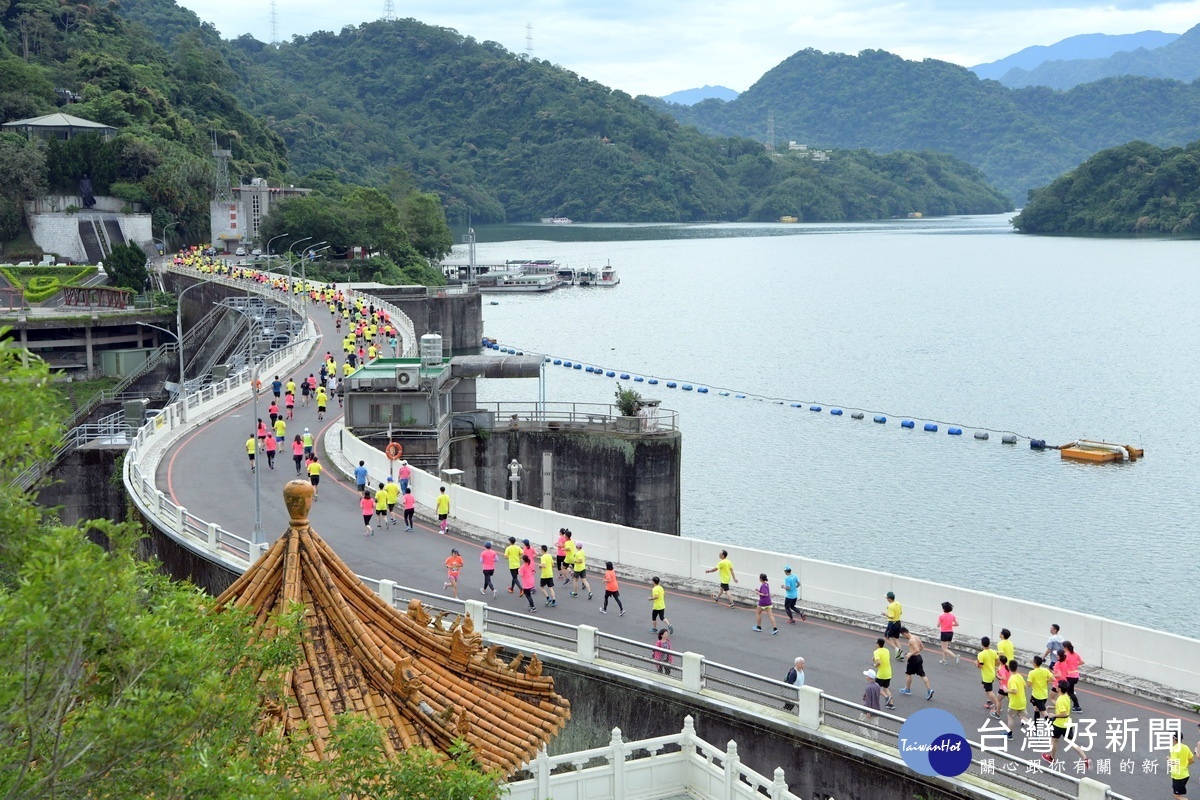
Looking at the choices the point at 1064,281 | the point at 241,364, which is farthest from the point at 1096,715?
the point at 1064,281

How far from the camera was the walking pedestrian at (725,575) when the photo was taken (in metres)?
24.8

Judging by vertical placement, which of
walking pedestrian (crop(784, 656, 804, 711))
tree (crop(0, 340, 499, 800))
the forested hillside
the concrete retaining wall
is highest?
the forested hillside

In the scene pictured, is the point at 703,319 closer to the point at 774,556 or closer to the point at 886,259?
the point at 886,259

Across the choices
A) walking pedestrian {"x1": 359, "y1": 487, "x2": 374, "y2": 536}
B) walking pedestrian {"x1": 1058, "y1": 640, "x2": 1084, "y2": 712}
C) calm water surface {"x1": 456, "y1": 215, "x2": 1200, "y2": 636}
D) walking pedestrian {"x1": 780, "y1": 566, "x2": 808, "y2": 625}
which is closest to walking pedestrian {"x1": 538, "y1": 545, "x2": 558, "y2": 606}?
walking pedestrian {"x1": 780, "y1": 566, "x2": 808, "y2": 625}

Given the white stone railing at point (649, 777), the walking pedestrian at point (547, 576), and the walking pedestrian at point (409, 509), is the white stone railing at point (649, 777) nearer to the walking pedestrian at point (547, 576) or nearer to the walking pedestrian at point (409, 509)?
the walking pedestrian at point (547, 576)

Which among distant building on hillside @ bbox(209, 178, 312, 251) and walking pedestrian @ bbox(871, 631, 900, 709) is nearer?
walking pedestrian @ bbox(871, 631, 900, 709)

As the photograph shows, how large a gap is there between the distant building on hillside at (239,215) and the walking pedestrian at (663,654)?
355 ft

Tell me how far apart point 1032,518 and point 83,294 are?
205 ft

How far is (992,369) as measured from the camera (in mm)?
91375

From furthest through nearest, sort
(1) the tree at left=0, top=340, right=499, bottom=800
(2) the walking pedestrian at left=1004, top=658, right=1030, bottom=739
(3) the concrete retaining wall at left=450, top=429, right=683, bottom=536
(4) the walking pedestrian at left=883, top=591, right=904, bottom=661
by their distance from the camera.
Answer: (3) the concrete retaining wall at left=450, top=429, right=683, bottom=536
(4) the walking pedestrian at left=883, top=591, right=904, bottom=661
(2) the walking pedestrian at left=1004, top=658, right=1030, bottom=739
(1) the tree at left=0, top=340, right=499, bottom=800

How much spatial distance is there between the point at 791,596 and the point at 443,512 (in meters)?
10.4

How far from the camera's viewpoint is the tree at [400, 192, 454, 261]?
445 feet

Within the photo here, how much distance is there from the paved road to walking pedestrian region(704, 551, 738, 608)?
0.71ft

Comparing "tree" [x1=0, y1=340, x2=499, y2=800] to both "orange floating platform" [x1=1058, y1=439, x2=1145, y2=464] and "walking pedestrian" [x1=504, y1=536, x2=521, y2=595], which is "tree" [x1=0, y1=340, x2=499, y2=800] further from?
"orange floating platform" [x1=1058, y1=439, x2=1145, y2=464]
